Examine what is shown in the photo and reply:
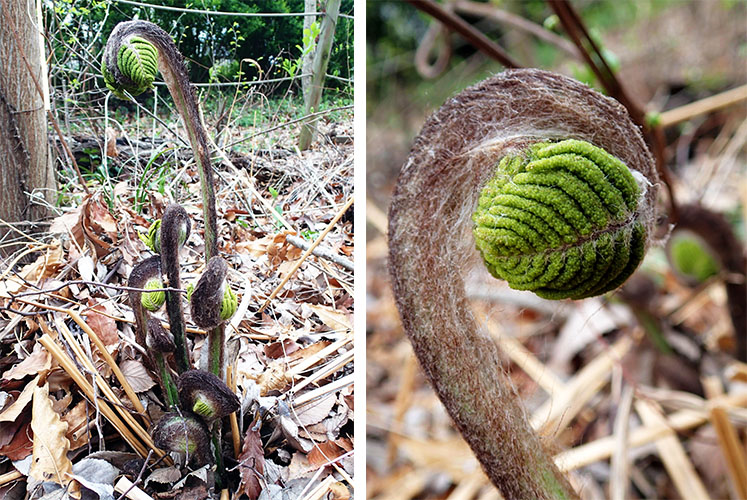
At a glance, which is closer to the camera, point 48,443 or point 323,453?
point 48,443

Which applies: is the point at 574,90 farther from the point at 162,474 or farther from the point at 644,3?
the point at 644,3

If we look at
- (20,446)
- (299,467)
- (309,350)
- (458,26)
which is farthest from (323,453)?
(458,26)

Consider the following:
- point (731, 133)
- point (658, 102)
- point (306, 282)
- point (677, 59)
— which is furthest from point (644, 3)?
point (306, 282)

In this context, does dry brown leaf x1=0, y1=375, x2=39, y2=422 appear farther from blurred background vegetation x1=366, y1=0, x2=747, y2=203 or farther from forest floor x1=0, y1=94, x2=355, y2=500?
blurred background vegetation x1=366, y1=0, x2=747, y2=203

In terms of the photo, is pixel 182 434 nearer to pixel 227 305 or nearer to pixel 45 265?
pixel 227 305

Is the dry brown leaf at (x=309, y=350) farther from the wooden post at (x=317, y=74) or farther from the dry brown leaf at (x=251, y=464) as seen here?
the wooden post at (x=317, y=74)
